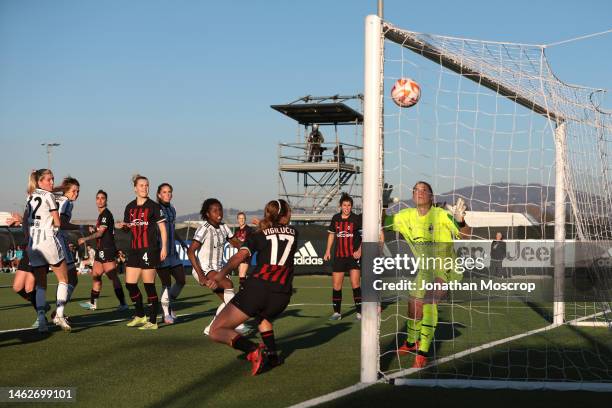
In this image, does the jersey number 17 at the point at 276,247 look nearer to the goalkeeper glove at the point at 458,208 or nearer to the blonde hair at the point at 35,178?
the goalkeeper glove at the point at 458,208

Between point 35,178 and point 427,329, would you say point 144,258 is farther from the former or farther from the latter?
point 427,329

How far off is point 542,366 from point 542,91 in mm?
3190

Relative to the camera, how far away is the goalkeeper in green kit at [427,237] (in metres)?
8.20

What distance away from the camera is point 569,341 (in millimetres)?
9789

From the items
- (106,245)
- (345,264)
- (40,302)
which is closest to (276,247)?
(40,302)

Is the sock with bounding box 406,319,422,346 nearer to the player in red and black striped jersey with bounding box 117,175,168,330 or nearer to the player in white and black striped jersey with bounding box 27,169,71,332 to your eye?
the player in red and black striped jersey with bounding box 117,175,168,330

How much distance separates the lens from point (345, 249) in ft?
42.4

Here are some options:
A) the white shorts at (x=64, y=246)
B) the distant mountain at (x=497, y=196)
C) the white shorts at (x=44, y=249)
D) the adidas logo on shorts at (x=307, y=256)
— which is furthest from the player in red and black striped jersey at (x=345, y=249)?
the adidas logo on shorts at (x=307, y=256)

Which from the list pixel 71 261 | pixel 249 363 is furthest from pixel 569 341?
pixel 71 261

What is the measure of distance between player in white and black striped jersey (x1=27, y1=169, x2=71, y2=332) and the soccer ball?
4.86m

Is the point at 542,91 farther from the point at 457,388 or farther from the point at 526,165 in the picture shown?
the point at 457,388

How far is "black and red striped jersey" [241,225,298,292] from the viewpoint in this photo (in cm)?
763

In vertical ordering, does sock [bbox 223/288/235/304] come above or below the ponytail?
below

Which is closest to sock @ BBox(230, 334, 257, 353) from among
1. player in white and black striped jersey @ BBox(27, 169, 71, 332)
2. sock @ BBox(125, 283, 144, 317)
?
player in white and black striped jersey @ BBox(27, 169, 71, 332)
